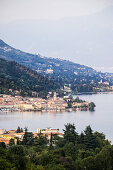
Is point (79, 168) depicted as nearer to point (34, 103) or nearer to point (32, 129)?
point (32, 129)

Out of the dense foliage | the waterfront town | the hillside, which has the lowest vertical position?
the dense foliage

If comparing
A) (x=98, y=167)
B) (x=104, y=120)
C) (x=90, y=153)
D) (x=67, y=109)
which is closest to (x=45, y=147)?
(x=90, y=153)

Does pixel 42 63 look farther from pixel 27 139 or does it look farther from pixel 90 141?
pixel 90 141

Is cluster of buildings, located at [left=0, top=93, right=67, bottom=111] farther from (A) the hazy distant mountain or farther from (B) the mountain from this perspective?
(A) the hazy distant mountain

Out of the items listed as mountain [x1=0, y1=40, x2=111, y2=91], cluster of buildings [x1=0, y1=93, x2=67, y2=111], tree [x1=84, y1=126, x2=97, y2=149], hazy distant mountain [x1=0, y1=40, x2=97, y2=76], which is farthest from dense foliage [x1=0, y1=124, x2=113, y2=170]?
hazy distant mountain [x1=0, y1=40, x2=97, y2=76]

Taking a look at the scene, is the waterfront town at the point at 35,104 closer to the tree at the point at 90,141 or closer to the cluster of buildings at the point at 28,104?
the cluster of buildings at the point at 28,104

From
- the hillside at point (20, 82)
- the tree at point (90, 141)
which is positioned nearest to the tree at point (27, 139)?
the tree at point (90, 141)

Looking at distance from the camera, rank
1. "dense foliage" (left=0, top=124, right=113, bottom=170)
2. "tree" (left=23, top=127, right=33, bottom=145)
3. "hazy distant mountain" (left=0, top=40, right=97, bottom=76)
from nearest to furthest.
Answer: 1. "dense foliage" (left=0, top=124, right=113, bottom=170)
2. "tree" (left=23, top=127, right=33, bottom=145)
3. "hazy distant mountain" (left=0, top=40, right=97, bottom=76)
